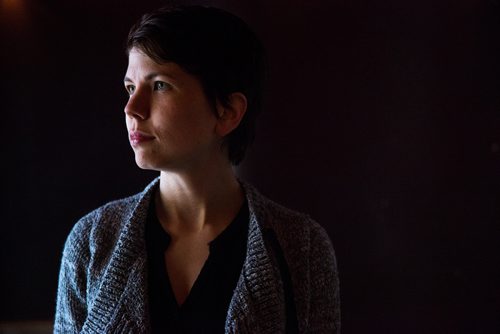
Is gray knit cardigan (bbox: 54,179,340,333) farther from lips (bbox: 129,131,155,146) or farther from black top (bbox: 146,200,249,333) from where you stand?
lips (bbox: 129,131,155,146)

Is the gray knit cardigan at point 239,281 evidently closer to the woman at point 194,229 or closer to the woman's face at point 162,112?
the woman at point 194,229

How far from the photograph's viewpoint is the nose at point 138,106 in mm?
758

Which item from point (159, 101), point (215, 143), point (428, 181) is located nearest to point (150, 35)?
point (159, 101)

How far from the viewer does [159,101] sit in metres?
0.77

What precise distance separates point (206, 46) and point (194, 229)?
30 cm

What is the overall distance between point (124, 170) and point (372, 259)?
56 cm

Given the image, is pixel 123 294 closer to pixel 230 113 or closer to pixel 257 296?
pixel 257 296

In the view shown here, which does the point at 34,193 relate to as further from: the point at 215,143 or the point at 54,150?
the point at 215,143

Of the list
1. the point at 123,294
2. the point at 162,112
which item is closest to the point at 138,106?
the point at 162,112

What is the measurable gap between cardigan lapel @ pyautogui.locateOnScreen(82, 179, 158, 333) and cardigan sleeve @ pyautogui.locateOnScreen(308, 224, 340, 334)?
0.27 metres

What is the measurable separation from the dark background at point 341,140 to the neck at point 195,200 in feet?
→ 0.77

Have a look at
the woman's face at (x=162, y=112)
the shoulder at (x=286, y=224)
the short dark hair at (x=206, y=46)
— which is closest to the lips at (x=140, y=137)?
the woman's face at (x=162, y=112)

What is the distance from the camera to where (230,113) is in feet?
2.73

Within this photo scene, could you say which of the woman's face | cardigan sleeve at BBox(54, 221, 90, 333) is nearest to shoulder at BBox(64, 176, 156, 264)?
cardigan sleeve at BBox(54, 221, 90, 333)
